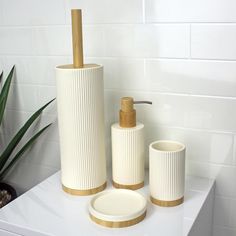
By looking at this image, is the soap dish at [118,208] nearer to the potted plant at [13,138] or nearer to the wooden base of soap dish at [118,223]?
the wooden base of soap dish at [118,223]

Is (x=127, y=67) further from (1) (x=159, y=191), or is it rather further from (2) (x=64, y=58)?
(1) (x=159, y=191)

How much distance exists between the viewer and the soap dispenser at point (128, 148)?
87 centimetres

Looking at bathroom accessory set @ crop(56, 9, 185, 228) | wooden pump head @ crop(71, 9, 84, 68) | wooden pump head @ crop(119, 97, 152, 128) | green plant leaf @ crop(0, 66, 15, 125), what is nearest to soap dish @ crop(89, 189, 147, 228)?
bathroom accessory set @ crop(56, 9, 185, 228)

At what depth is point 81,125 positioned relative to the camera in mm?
844

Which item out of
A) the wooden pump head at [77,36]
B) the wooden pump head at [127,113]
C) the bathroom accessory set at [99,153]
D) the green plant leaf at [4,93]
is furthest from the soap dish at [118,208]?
the green plant leaf at [4,93]

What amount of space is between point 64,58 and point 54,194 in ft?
1.27

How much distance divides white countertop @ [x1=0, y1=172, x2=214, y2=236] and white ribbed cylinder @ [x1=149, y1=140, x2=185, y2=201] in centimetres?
3

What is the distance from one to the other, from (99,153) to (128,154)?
0.07 meters

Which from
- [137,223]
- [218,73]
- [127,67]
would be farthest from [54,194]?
[218,73]

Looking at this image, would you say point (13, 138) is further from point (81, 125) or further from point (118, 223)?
point (118, 223)

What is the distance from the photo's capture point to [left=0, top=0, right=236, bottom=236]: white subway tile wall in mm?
864

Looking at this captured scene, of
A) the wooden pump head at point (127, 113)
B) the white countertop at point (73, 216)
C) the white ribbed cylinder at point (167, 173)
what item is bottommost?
the white countertop at point (73, 216)

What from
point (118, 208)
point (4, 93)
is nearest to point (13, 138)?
point (4, 93)

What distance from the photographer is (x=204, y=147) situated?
0.94m
